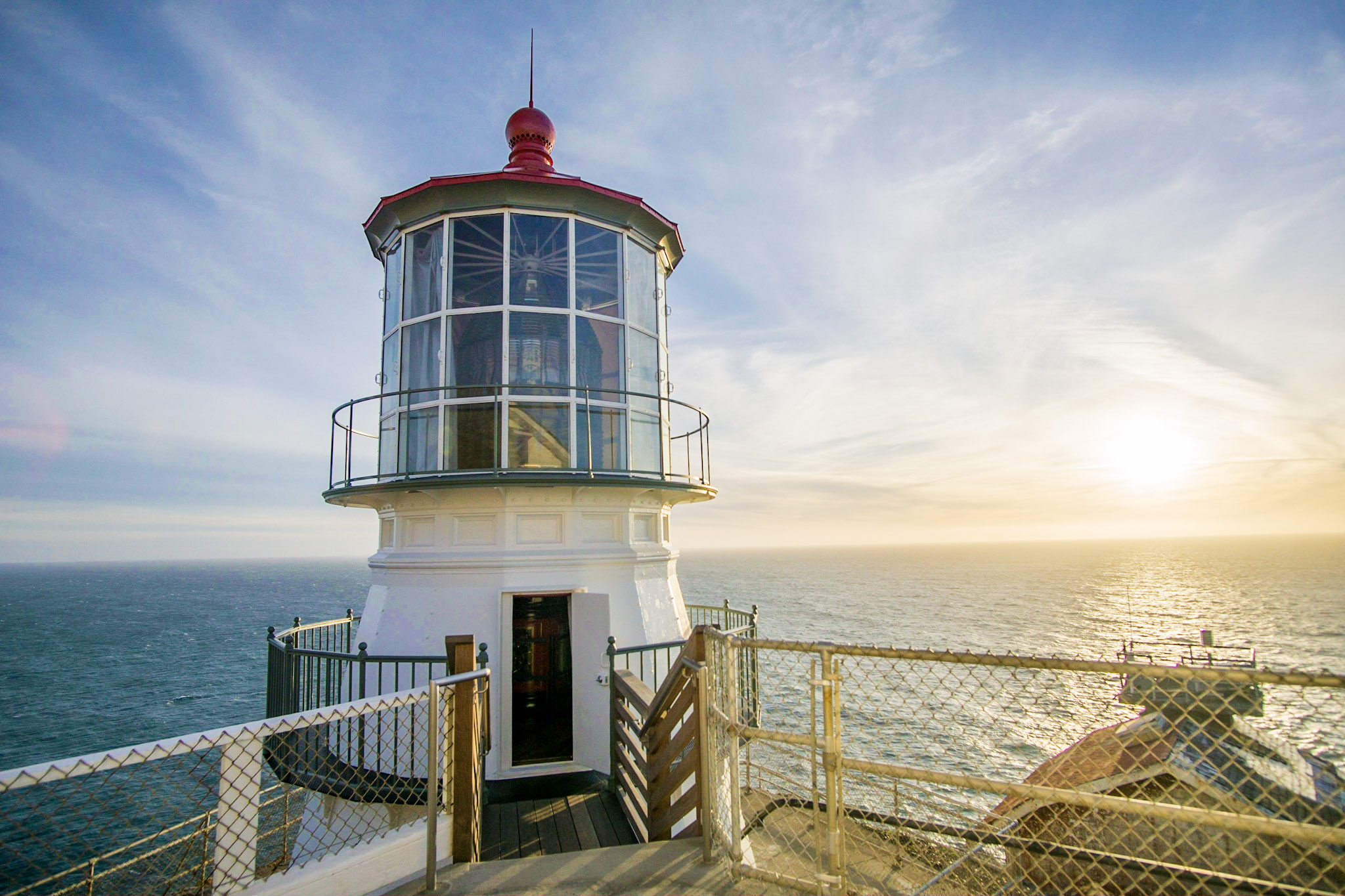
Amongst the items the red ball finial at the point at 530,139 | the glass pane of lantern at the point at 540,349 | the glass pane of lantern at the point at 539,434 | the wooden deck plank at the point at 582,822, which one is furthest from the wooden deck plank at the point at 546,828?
the red ball finial at the point at 530,139

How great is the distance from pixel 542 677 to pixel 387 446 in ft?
11.7

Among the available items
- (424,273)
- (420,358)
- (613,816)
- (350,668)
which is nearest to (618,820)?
(613,816)

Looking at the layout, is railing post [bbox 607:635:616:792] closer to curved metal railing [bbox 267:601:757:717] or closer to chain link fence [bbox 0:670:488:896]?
curved metal railing [bbox 267:601:757:717]

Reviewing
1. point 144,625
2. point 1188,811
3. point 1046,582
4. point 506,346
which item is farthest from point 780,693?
point 1046,582

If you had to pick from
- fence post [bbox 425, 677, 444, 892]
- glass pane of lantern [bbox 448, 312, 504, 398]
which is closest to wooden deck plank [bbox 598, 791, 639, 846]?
fence post [bbox 425, 677, 444, 892]

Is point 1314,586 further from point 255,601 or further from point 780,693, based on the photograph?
point 255,601

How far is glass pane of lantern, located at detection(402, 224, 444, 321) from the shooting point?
26.7 ft

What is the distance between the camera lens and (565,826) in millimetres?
5977

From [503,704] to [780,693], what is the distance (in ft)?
77.4

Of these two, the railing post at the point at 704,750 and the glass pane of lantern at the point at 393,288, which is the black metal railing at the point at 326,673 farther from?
the glass pane of lantern at the point at 393,288

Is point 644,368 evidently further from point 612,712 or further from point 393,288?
point 612,712

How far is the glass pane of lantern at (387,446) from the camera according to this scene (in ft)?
27.0

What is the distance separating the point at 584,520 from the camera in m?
8.00

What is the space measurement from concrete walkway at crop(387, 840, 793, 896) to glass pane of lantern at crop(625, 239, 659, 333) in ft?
20.1
